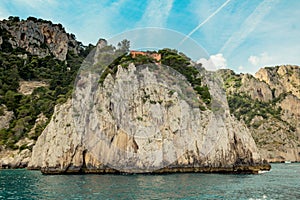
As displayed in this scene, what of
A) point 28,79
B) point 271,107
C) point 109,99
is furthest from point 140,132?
point 271,107

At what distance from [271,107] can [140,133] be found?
9960 centimetres

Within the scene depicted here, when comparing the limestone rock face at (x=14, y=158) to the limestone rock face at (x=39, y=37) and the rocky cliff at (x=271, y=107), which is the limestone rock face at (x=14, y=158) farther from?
the rocky cliff at (x=271, y=107)

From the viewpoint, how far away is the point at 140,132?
43.1 metres

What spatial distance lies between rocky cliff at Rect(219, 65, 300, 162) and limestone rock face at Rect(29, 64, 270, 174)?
5670cm

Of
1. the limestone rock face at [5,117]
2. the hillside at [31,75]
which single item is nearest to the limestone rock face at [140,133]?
the hillside at [31,75]

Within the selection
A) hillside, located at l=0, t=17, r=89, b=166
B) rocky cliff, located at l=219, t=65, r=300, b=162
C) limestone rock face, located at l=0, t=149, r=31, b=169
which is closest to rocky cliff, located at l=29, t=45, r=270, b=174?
hillside, located at l=0, t=17, r=89, b=166

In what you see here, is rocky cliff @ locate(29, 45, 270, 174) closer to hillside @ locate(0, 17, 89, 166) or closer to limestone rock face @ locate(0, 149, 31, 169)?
hillside @ locate(0, 17, 89, 166)

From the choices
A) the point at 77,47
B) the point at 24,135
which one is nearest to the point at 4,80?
the point at 24,135

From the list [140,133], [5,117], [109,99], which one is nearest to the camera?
[140,133]

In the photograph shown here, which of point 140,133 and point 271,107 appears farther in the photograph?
point 271,107

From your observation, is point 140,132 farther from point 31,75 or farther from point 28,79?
point 31,75

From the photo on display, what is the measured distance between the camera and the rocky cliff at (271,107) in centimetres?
10306

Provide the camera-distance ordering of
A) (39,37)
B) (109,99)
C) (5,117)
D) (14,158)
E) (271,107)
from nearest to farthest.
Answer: (109,99) < (14,158) < (5,117) < (39,37) < (271,107)

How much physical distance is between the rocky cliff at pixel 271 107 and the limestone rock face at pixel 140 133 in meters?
56.7
